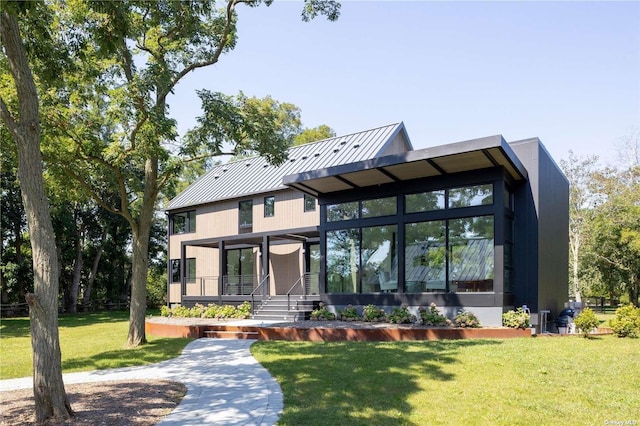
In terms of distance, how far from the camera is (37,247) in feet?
19.0

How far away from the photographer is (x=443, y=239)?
13477 mm

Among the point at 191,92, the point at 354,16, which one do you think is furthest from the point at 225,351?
the point at 354,16

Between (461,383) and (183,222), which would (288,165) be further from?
(461,383)

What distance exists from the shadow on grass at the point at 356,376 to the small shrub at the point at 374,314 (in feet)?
10.8

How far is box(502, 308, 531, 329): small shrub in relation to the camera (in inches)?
473

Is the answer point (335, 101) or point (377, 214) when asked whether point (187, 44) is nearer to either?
Result: point (335, 101)

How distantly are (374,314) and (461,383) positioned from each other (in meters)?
7.39

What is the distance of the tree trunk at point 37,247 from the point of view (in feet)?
18.5

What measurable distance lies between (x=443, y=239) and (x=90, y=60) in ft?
33.5

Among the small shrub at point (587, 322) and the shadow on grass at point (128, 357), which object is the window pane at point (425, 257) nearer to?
the small shrub at point (587, 322)

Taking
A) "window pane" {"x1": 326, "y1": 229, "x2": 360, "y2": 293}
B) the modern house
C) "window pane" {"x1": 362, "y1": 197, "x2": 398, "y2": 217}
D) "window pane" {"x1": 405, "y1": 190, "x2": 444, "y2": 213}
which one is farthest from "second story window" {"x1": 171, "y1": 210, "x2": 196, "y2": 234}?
"window pane" {"x1": 405, "y1": 190, "x2": 444, "y2": 213}

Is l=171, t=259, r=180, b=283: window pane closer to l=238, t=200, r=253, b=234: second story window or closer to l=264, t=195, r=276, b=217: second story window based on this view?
l=238, t=200, r=253, b=234: second story window

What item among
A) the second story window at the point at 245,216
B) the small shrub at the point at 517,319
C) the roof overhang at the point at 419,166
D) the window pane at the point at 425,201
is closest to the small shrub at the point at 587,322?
the small shrub at the point at 517,319

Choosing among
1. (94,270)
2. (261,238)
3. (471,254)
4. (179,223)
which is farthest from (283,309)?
(94,270)
